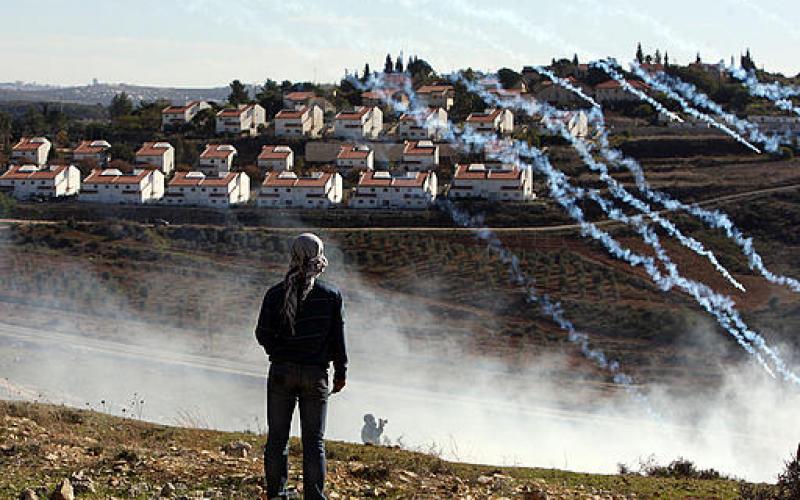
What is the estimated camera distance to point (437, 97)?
277 ft

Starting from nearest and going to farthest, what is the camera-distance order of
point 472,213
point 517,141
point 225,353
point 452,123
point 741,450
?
point 741,450 → point 225,353 → point 472,213 → point 517,141 → point 452,123

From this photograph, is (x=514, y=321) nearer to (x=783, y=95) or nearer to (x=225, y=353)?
(x=225, y=353)

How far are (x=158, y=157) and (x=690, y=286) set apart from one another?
39.8m

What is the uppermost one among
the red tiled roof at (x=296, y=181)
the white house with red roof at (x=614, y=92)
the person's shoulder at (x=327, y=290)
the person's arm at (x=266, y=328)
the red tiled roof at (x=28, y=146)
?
the white house with red roof at (x=614, y=92)

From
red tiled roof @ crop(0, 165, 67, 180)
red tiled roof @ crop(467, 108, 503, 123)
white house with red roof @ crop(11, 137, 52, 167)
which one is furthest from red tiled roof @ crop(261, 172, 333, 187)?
white house with red roof @ crop(11, 137, 52, 167)

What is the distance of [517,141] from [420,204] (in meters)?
14.7

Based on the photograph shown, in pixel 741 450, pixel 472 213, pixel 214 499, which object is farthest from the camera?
pixel 472 213

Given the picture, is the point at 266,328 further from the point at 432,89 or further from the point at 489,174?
the point at 432,89

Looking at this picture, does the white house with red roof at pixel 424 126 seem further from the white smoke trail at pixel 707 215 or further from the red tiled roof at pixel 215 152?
the red tiled roof at pixel 215 152

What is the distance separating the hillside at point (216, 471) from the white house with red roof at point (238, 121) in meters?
66.7

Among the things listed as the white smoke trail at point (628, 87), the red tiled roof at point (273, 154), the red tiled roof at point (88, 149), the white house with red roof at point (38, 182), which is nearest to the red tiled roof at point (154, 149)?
the red tiled roof at point (88, 149)

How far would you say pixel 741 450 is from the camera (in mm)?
26453

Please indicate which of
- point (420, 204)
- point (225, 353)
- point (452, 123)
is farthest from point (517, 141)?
point (225, 353)

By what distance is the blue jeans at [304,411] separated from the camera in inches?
246
